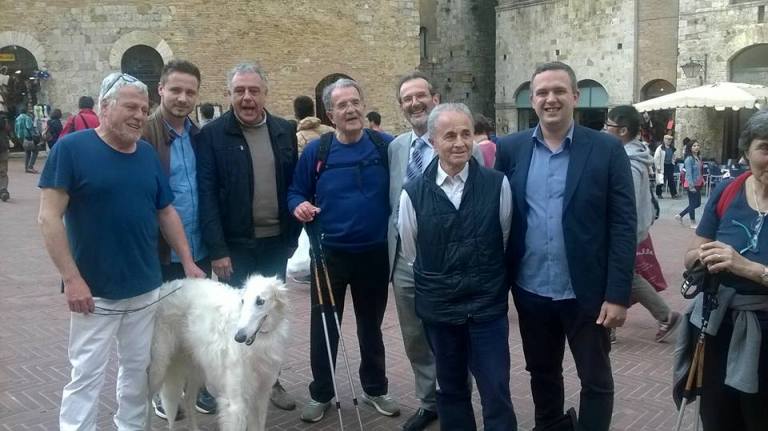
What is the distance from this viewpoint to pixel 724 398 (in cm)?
351

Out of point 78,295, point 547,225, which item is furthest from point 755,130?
point 78,295

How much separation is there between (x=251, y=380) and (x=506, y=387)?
152 centimetres

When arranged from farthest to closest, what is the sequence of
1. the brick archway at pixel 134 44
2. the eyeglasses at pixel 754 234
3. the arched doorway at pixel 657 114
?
the arched doorway at pixel 657 114
the brick archway at pixel 134 44
the eyeglasses at pixel 754 234

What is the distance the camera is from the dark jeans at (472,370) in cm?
384

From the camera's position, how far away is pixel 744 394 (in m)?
3.38

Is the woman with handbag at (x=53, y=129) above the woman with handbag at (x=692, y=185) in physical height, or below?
above

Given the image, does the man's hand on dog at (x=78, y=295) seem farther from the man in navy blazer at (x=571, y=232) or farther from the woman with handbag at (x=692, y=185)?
the woman with handbag at (x=692, y=185)

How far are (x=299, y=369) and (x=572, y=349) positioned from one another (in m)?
2.83

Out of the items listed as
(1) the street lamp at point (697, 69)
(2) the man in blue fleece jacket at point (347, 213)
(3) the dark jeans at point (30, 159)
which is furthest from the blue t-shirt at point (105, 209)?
(1) the street lamp at point (697, 69)

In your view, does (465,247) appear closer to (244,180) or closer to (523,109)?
(244,180)

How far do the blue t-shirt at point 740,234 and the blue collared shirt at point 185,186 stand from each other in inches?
129

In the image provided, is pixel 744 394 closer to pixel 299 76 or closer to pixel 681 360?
pixel 681 360

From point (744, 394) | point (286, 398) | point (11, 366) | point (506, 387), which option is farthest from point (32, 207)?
point (744, 394)

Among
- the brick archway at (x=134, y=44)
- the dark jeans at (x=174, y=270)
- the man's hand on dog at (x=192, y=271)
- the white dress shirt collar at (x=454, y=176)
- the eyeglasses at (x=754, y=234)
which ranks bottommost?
the dark jeans at (x=174, y=270)
